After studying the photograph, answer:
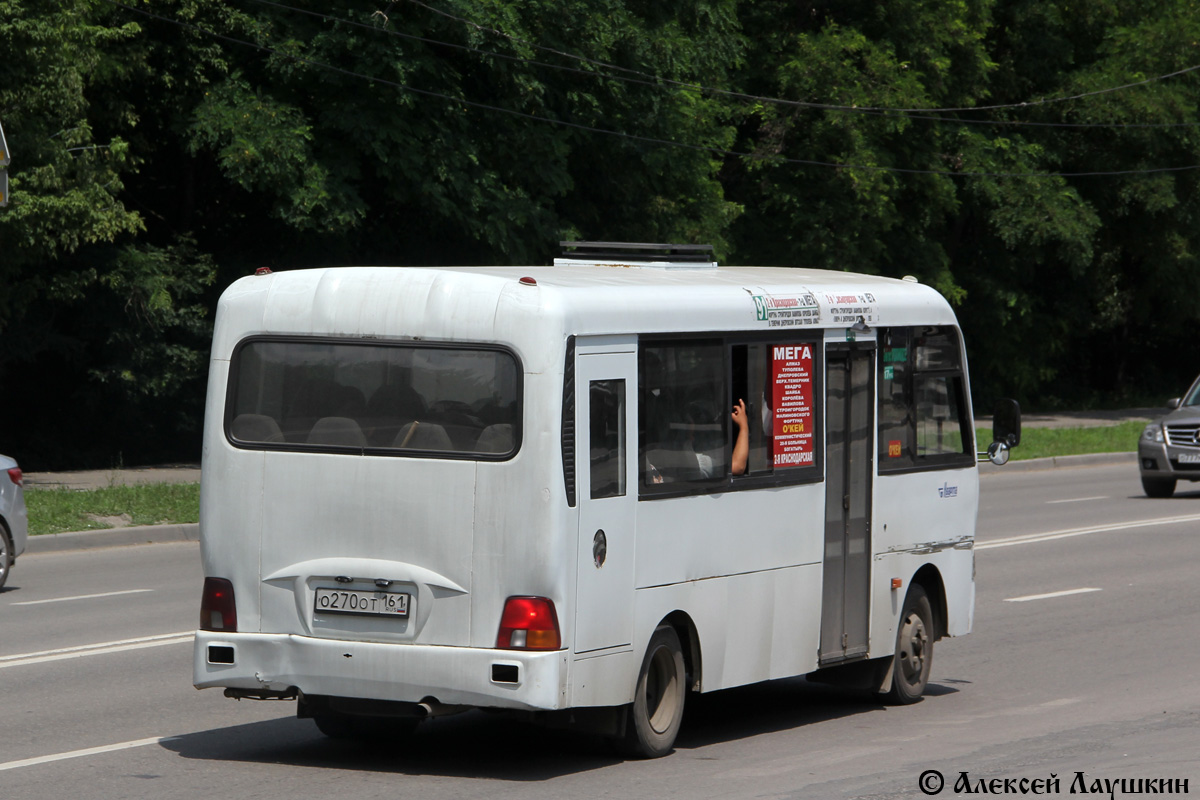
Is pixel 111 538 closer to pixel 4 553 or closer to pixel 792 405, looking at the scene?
pixel 4 553

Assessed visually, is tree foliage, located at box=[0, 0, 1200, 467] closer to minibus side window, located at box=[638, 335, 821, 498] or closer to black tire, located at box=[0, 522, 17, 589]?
black tire, located at box=[0, 522, 17, 589]

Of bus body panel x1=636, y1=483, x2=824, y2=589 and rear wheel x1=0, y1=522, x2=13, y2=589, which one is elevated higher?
bus body panel x1=636, y1=483, x2=824, y2=589

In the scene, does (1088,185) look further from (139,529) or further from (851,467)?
(851,467)

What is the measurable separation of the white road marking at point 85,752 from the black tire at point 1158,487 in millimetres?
18872

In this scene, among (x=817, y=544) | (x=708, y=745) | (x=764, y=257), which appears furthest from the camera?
(x=764, y=257)

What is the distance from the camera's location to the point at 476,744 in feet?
27.2

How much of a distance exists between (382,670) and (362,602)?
320 mm

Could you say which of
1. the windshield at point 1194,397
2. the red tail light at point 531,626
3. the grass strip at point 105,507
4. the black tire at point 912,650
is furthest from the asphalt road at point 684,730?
the windshield at point 1194,397

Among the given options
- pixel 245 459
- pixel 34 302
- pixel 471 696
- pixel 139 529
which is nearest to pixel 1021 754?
pixel 471 696

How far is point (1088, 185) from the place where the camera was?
147 feet

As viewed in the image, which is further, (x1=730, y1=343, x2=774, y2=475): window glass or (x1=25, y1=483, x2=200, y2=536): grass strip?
(x1=25, y1=483, x2=200, y2=536): grass strip

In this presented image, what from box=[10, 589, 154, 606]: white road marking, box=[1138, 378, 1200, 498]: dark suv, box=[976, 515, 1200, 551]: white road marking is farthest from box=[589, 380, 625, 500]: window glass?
box=[1138, 378, 1200, 498]: dark suv

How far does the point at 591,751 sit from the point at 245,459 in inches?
85.4

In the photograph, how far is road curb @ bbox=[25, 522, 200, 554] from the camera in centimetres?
1755
